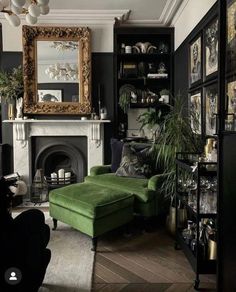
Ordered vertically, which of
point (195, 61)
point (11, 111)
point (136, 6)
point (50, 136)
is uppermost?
point (136, 6)

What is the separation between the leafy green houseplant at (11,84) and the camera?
420 cm

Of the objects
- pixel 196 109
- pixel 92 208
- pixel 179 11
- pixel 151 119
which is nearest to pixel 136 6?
pixel 179 11

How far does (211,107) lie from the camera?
9.12 ft

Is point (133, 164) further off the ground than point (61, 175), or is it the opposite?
point (133, 164)

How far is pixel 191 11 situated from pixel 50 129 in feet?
8.74

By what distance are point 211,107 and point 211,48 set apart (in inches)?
23.1

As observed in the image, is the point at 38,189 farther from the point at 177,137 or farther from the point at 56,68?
A: the point at 177,137

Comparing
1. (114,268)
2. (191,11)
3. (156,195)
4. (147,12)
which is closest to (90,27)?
(147,12)

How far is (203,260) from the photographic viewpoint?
2.08 metres

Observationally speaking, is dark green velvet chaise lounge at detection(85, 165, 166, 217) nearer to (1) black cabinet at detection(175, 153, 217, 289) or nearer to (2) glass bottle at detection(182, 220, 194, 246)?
(2) glass bottle at detection(182, 220, 194, 246)

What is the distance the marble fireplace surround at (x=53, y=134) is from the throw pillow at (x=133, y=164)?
100 cm

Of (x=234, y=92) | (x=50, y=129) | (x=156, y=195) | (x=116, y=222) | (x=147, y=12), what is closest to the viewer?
(x=234, y=92)

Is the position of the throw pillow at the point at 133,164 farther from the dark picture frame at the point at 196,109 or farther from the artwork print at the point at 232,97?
the artwork print at the point at 232,97

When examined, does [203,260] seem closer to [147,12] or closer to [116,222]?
[116,222]
